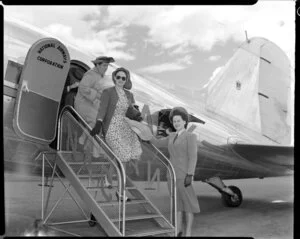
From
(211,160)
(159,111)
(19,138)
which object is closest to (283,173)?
(211,160)

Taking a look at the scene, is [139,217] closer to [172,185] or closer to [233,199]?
[172,185]

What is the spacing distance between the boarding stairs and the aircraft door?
0.63 feet

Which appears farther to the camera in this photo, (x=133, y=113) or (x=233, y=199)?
(x=233, y=199)

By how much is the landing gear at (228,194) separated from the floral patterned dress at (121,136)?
2.11 m

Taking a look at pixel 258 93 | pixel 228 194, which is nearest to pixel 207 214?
pixel 228 194

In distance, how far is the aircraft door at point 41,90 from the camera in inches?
179

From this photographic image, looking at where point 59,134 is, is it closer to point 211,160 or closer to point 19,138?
point 19,138

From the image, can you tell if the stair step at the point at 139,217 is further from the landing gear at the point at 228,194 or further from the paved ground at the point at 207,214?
the landing gear at the point at 228,194

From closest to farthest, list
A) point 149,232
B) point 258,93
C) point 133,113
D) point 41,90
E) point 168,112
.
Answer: point 149,232
point 41,90
point 133,113
point 168,112
point 258,93

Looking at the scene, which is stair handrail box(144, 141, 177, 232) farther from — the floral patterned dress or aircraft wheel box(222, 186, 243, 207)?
aircraft wheel box(222, 186, 243, 207)

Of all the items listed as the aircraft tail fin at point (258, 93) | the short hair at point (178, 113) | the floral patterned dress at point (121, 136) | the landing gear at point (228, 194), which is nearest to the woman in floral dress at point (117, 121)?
the floral patterned dress at point (121, 136)

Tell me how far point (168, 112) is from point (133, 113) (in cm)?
52

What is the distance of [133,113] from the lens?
4922 mm

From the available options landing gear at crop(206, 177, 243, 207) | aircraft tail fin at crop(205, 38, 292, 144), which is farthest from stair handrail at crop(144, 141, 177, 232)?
aircraft tail fin at crop(205, 38, 292, 144)
